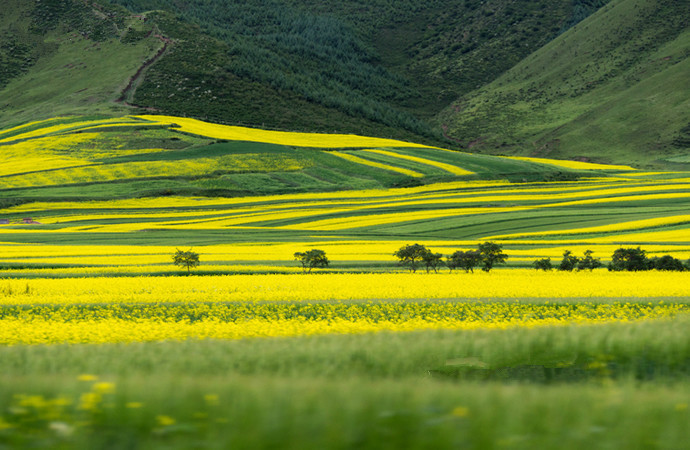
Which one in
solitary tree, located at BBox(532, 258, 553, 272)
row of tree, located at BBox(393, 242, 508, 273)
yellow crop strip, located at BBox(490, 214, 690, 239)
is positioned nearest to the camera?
solitary tree, located at BBox(532, 258, 553, 272)

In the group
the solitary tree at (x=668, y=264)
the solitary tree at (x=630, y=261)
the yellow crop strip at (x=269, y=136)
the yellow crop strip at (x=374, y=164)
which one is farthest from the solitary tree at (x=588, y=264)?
the yellow crop strip at (x=269, y=136)

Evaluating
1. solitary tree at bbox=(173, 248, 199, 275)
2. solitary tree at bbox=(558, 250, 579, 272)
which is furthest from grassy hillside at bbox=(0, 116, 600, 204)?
solitary tree at bbox=(558, 250, 579, 272)

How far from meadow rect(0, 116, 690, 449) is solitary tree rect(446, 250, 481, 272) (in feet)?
2.85

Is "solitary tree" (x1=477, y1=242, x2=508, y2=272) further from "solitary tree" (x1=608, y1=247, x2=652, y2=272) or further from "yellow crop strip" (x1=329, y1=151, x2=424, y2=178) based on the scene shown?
"yellow crop strip" (x1=329, y1=151, x2=424, y2=178)

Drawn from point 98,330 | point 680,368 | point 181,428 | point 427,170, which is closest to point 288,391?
point 181,428

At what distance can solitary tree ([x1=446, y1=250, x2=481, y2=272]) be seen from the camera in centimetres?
4253

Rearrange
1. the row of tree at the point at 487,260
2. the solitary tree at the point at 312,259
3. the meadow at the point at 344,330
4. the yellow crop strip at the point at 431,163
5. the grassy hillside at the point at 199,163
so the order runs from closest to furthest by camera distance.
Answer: the meadow at the point at 344,330
the row of tree at the point at 487,260
the solitary tree at the point at 312,259
the grassy hillside at the point at 199,163
the yellow crop strip at the point at 431,163

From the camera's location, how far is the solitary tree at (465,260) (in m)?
42.5

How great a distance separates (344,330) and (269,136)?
13894 centimetres

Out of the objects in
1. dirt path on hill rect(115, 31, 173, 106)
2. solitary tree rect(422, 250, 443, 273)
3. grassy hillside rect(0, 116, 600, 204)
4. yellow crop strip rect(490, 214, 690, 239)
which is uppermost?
dirt path on hill rect(115, 31, 173, 106)

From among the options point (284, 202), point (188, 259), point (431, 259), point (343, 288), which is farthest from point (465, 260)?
point (284, 202)

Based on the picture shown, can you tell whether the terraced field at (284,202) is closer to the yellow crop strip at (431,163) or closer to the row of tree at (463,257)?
the yellow crop strip at (431,163)

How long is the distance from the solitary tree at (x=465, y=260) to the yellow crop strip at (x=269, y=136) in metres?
102

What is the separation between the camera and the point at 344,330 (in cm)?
1664
